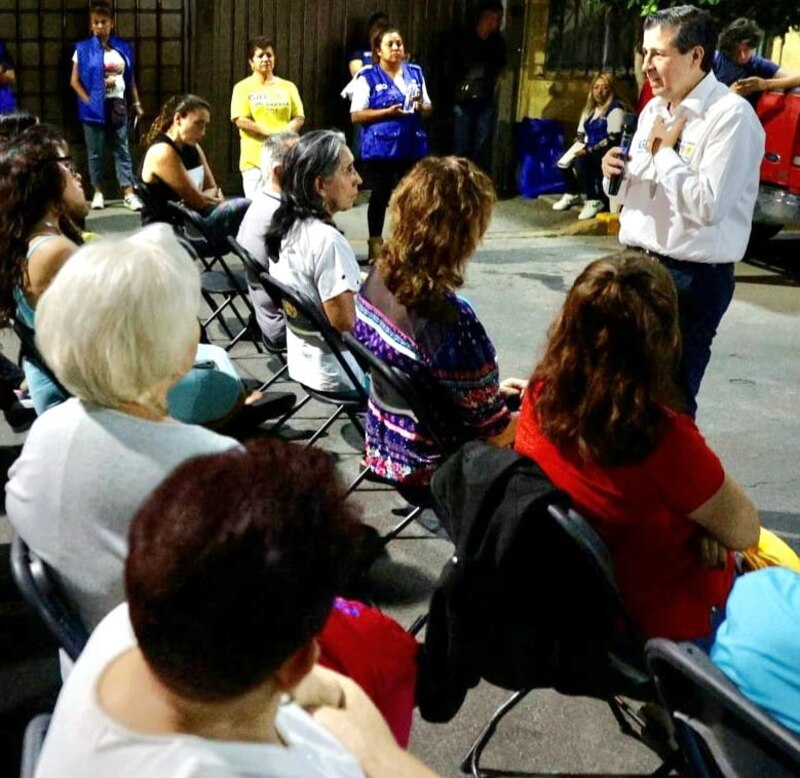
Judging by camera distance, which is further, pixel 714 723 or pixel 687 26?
pixel 687 26

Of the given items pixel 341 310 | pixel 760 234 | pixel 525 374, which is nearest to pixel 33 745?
pixel 341 310

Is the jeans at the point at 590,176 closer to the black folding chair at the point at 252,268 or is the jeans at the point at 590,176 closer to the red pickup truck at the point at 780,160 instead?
the red pickup truck at the point at 780,160

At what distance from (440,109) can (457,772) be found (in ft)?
30.3

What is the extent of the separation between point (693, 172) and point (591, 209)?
5903 millimetres

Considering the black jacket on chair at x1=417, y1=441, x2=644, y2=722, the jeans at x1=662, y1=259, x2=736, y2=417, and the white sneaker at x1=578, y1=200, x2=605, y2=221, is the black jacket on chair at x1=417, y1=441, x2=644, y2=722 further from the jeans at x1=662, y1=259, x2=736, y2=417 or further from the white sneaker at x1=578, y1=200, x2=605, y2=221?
the white sneaker at x1=578, y1=200, x2=605, y2=221

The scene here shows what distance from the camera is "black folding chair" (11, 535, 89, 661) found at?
206 cm

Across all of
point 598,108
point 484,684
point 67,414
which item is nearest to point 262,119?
point 598,108

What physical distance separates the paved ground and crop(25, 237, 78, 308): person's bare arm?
90cm

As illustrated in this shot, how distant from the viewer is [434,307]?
3359 mm

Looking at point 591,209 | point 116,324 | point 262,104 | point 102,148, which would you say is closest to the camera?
point 116,324

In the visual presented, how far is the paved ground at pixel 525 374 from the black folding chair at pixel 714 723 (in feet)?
2.96

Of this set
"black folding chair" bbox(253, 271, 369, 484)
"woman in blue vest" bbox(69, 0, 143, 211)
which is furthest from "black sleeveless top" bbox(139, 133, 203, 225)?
"woman in blue vest" bbox(69, 0, 143, 211)

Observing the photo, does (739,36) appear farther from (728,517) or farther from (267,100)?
(728,517)

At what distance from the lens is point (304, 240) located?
436 centimetres
